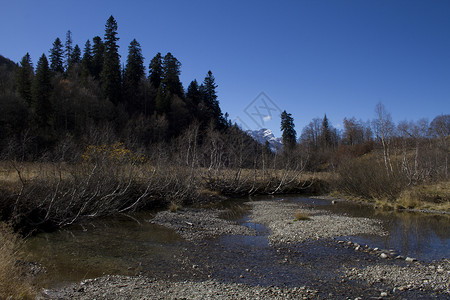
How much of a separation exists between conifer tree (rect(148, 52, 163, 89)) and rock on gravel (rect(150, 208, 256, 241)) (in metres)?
54.7

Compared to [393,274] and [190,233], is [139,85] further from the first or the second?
[393,274]

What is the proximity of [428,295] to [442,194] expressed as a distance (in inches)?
766

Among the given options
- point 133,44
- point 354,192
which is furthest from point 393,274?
point 133,44

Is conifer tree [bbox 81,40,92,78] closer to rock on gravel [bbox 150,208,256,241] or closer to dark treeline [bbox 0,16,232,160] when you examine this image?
dark treeline [bbox 0,16,232,160]

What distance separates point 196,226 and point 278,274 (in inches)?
318

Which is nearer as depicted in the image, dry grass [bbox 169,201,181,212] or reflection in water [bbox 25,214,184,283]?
reflection in water [bbox 25,214,184,283]

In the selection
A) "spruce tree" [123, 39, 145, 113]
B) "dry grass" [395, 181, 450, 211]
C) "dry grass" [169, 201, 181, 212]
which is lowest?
"dry grass" [169, 201, 181, 212]

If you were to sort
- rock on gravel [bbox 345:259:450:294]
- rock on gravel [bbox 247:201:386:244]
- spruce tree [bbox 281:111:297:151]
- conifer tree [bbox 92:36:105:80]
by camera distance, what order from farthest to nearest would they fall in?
spruce tree [bbox 281:111:297:151], conifer tree [bbox 92:36:105:80], rock on gravel [bbox 247:201:386:244], rock on gravel [bbox 345:259:450:294]

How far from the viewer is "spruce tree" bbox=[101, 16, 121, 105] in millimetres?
55375

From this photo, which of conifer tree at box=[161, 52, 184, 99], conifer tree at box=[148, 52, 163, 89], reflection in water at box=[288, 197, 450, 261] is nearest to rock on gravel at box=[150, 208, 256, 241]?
reflection in water at box=[288, 197, 450, 261]

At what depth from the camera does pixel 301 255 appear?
11.4 meters

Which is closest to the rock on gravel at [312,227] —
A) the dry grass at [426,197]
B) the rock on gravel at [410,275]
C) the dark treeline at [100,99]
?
the rock on gravel at [410,275]

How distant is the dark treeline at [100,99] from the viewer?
42.4m

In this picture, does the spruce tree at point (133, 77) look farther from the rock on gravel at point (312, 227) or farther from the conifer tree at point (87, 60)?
the rock on gravel at point (312, 227)
